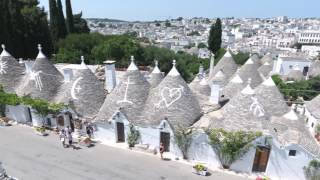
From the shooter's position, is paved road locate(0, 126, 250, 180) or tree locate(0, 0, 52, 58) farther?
tree locate(0, 0, 52, 58)

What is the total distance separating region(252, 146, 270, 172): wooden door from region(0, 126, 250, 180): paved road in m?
1.23

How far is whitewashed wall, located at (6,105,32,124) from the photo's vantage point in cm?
2416

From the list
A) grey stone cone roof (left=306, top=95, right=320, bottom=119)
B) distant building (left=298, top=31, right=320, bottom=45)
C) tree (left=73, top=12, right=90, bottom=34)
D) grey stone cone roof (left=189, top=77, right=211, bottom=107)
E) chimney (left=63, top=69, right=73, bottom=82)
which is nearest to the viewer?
grey stone cone roof (left=306, top=95, right=320, bottom=119)

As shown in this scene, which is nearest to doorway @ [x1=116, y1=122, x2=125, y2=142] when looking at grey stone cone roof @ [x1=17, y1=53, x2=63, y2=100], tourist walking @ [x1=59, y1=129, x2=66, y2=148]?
A: tourist walking @ [x1=59, y1=129, x2=66, y2=148]

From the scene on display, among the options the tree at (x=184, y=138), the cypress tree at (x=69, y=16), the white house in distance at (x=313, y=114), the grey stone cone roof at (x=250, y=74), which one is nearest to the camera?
the tree at (x=184, y=138)

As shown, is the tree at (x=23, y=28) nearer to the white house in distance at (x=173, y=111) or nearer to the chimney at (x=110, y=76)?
the white house in distance at (x=173, y=111)

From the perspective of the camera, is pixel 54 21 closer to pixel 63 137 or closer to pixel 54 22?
pixel 54 22

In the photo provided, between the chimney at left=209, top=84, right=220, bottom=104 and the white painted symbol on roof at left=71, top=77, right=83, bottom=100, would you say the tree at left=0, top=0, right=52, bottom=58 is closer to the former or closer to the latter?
the white painted symbol on roof at left=71, top=77, right=83, bottom=100

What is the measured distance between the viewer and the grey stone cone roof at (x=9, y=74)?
25.5 metres

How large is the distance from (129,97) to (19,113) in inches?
414

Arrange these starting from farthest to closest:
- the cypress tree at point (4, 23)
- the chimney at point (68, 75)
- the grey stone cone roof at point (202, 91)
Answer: the cypress tree at point (4, 23) → the chimney at point (68, 75) → the grey stone cone roof at point (202, 91)

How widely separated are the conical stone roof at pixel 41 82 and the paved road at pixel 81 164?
410 cm

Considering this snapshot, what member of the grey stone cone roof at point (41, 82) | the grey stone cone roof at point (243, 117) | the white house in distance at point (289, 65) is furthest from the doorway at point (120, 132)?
the white house in distance at point (289, 65)

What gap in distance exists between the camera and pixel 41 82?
78.5ft
